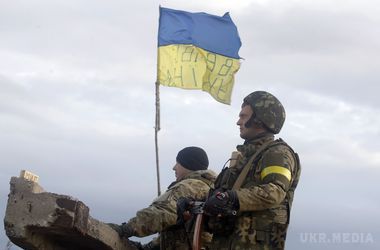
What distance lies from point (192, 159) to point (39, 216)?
2.60 m

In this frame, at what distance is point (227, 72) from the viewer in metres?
12.1

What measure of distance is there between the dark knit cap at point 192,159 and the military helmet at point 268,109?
2151 mm

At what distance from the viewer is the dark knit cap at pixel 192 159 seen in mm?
8070

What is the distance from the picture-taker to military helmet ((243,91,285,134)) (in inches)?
234

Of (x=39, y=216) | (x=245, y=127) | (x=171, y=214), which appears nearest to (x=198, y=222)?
(x=245, y=127)

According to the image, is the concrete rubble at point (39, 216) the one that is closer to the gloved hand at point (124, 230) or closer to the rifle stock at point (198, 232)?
the gloved hand at point (124, 230)

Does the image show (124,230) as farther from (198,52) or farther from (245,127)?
(198,52)

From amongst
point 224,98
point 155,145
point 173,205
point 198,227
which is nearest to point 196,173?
point 173,205

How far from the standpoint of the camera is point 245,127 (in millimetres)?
6020

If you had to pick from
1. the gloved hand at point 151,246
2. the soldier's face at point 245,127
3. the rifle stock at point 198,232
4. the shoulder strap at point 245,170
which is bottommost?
the rifle stock at point 198,232

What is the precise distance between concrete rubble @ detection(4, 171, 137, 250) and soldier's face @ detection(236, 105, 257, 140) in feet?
4.69

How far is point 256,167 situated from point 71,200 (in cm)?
148

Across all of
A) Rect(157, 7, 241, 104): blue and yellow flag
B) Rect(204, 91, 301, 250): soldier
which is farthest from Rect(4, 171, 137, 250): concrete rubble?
Rect(157, 7, 241, 104): blue and yellow flag

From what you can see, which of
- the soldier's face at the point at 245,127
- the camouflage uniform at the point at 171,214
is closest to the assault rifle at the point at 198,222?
the soldier's face at the point at 245,127
